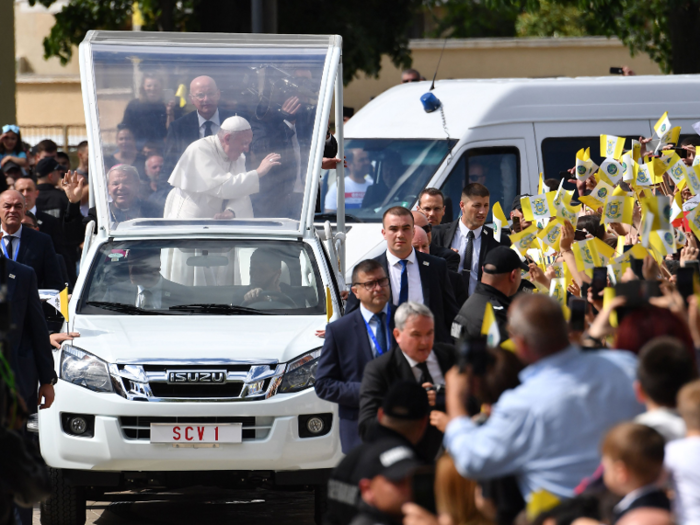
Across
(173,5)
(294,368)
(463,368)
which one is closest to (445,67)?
(173,5)

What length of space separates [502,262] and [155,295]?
8.31 feet

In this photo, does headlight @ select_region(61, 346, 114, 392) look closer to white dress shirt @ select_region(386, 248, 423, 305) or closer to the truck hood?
the truck hood

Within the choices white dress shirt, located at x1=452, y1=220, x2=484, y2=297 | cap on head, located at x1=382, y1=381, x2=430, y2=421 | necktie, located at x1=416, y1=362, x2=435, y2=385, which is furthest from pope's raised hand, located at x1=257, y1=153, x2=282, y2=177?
cap on head, located at x1=382, y1=381, x2=430, y2=421

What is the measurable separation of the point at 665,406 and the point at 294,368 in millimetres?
3731

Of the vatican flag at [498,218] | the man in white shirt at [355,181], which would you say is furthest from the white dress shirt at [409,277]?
the man in white shirt at [355,181]

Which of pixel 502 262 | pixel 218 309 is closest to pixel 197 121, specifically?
pixel 218 309

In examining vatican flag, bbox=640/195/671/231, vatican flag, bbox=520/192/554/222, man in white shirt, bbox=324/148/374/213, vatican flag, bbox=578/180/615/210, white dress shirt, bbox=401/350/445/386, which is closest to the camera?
vatican flag, bbox=640/195/671/231

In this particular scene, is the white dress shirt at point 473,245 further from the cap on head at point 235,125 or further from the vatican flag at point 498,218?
the cap on head at point 235,125

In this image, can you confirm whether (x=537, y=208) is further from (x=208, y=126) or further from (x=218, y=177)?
(x=208, y=126)

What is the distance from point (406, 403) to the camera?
462 cm

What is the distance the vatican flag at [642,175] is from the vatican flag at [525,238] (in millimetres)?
698

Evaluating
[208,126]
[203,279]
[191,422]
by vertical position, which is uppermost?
[208,126]

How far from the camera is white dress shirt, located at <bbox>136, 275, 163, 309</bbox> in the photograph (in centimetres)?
819

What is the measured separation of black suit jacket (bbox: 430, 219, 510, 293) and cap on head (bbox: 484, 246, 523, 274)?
2347 mm
